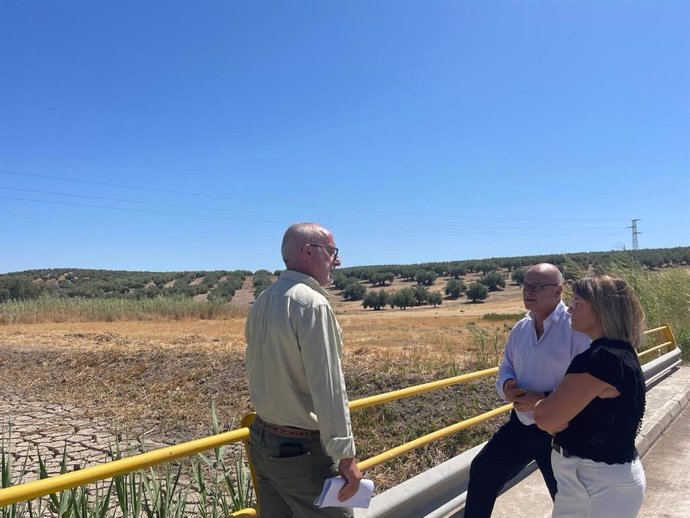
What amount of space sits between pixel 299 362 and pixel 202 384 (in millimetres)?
9701

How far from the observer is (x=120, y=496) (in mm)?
3266

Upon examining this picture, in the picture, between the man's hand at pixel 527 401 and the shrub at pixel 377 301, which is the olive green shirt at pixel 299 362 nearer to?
the man's hand at pixel 527 401

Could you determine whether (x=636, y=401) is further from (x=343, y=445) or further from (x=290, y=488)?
(x=290, y=488)

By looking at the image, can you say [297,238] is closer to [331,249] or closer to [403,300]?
[331,249]

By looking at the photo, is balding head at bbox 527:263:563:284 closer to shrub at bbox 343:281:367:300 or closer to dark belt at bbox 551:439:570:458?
dark belt at bbox 551:439:570:458

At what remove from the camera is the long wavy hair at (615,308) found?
259 cm

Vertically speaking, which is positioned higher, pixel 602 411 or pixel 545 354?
pixel 545 354

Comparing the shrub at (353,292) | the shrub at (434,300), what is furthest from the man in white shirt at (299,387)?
the shrub at (353,292)

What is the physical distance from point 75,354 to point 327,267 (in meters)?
14.4

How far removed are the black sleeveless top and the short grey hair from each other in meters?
1.24

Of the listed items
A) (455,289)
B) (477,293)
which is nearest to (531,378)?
(477,293)

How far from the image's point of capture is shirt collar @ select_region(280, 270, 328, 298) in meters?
2.64

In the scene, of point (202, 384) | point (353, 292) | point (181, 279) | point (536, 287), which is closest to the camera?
point (536, 287)

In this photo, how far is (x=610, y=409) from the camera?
99.0 inches
